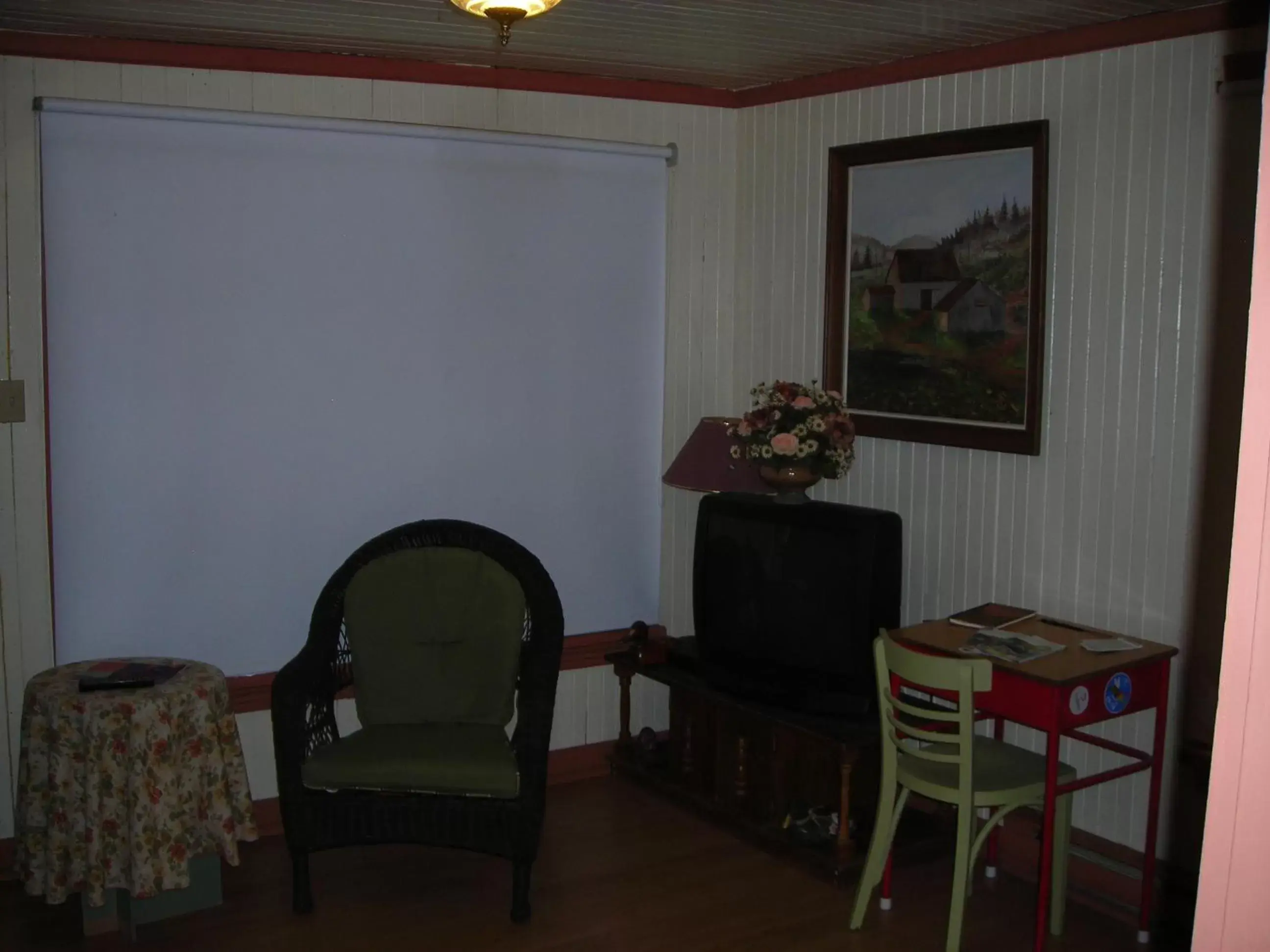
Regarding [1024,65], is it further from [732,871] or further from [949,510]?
[732,871]

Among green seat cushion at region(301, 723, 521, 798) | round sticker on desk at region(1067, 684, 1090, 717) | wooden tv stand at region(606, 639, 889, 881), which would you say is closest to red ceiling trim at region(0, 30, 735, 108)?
wooden tv stand at region(606, 639, 889, 881)

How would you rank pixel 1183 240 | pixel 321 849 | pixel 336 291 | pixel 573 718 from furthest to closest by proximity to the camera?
pixel 573 718, pixel 336 291, pixel 321 849, pixel 1183 240

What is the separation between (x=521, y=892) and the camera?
134 inches

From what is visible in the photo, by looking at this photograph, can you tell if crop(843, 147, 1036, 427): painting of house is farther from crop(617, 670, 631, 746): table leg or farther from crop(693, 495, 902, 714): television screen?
crop(617, 670, 631, 746): table leg

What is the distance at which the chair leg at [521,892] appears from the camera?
3416 millimetres

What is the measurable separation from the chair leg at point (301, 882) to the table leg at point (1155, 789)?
231cm

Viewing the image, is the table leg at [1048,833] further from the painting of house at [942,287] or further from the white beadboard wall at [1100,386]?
the painting of house at [942,287]

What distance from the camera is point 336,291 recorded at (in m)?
4.09

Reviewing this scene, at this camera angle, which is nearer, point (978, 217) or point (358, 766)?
point (358, 766)

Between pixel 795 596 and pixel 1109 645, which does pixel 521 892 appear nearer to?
pixel 795 596

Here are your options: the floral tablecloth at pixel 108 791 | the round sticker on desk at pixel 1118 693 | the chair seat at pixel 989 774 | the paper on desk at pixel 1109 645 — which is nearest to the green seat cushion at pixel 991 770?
the chair seat at pixel 989 774

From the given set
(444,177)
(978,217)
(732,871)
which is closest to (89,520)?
(444,177)

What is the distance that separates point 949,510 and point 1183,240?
1132 millimetres

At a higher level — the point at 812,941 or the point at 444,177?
the point at 444,177
